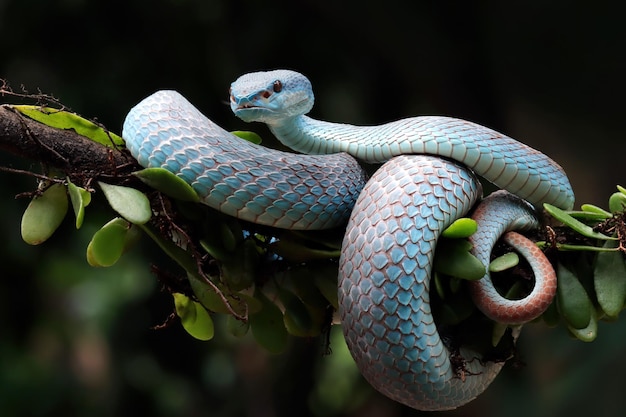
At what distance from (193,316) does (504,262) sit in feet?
2.19

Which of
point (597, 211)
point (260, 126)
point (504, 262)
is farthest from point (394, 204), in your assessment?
point (260, 126)

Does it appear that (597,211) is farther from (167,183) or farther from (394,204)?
(167,183)

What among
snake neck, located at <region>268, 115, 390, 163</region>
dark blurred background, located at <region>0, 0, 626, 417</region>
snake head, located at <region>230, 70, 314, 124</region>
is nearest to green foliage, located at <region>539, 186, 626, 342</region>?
snake neck, located at <region>268, 115, 390, 163</region>

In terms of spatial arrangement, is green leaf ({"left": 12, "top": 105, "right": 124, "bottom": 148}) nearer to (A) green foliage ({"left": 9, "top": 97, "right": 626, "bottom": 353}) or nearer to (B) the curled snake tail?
(A) green foliage ({"left": 9, "top": 97, "right": 626, "bottom": 353})

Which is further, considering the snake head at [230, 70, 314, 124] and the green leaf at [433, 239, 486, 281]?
the snake head at [230, 70, 314, 124]

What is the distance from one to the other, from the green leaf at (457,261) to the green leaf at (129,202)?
55cm

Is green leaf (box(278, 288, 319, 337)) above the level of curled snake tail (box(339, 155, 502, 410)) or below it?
below

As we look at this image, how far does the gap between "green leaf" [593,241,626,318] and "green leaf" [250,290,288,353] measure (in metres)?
0.65

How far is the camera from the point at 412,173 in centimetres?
138

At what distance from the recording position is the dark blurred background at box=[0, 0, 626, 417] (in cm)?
455

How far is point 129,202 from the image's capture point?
1.26 m

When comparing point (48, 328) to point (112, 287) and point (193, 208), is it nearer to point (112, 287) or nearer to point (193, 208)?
point (112, 287)

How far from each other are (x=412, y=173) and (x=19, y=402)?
4.01 meters

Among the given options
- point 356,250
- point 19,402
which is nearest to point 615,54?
point 356,250
